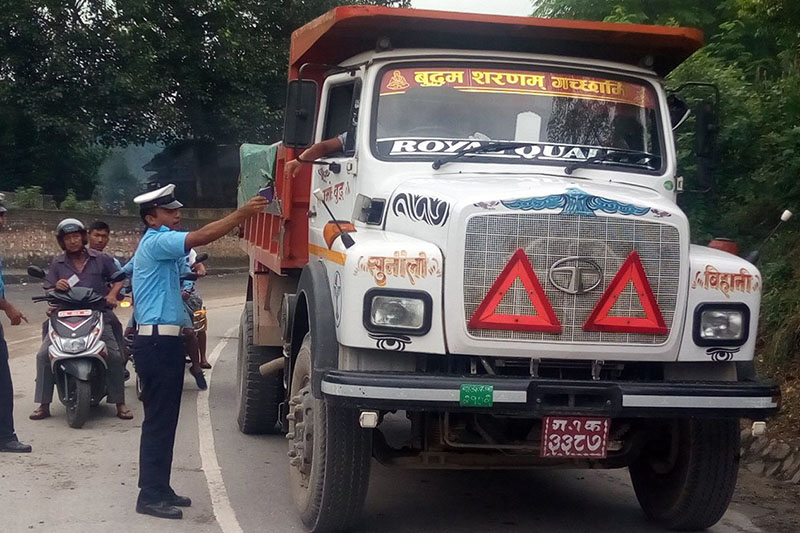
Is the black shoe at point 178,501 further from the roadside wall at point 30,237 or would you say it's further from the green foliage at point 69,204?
the green foliage at point 69,204

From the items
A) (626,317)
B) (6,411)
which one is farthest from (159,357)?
(626,317)

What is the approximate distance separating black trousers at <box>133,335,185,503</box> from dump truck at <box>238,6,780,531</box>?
726mm

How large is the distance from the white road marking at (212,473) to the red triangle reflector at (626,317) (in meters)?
2.35

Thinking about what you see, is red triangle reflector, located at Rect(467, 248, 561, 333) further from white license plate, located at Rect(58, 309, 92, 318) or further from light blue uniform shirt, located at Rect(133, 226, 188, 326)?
white license plate, located at Rect(58, 309, 92, 318)

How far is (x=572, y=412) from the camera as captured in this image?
16.5 feet

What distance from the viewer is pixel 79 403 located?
8617 millimetres

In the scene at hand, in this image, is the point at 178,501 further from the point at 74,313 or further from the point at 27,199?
the point at 27,199

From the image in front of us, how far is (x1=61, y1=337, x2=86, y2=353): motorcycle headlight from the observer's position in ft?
28.5

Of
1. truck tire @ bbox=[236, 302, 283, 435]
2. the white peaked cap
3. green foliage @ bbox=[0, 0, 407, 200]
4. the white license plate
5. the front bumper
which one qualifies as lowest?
truck tire @ bbox=[236, 302, 283, 435]

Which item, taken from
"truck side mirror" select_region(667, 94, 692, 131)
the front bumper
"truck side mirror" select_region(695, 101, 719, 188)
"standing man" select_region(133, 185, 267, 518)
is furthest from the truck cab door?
"truck side mirror" select_region(695, 101, 719, 188)

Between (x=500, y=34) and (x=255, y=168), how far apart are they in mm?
3244

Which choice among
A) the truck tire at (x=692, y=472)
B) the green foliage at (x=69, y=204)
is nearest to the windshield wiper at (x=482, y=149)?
the truck tire at (x=692, y=472)

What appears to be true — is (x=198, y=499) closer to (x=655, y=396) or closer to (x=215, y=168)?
(x=655, y=396)

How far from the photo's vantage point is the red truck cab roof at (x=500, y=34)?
602cm
